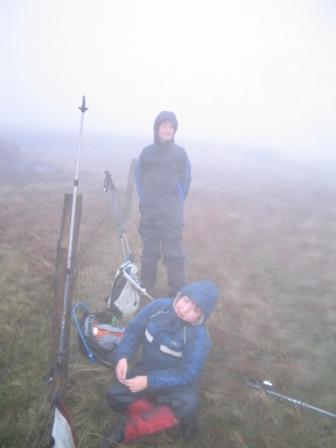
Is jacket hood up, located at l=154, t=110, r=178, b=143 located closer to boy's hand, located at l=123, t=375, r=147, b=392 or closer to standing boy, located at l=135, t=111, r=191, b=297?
standing boy, located at l=135, t=111, r=191, b=297

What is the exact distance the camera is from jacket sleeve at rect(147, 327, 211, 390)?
12.6 feet

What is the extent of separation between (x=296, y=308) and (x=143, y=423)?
4469mm

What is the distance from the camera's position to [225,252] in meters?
9.86

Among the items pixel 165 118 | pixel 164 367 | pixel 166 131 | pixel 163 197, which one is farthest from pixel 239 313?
pixel 165 118

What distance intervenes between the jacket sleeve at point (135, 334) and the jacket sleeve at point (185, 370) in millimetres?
418

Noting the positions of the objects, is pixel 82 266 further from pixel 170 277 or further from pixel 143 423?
pixel 143 423

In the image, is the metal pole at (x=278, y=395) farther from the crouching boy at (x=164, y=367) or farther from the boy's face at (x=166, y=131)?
the boy's face at (x=166, y=131)

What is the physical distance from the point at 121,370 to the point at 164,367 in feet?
1.63

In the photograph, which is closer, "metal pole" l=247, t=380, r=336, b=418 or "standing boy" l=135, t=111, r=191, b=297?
"metal pole" l=247, t=380, r=336, b=418

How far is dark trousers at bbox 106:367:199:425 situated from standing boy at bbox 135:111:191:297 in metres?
2.66

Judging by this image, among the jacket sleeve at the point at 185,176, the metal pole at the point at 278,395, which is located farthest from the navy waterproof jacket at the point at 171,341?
the jacket sleeve at the point at 185,176

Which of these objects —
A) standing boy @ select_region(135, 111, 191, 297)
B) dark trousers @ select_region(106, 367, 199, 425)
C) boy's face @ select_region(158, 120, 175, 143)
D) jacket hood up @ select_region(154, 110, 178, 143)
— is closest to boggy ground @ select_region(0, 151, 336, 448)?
dark trousers @ select_region(106, 367, 199, 425)

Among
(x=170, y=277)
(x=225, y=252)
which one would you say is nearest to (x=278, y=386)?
(x=170, y=277)

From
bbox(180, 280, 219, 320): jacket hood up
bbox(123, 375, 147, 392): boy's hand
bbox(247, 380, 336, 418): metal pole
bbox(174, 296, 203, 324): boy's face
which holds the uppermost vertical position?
bbox(180, 280, 219, 320): jacket hood up
